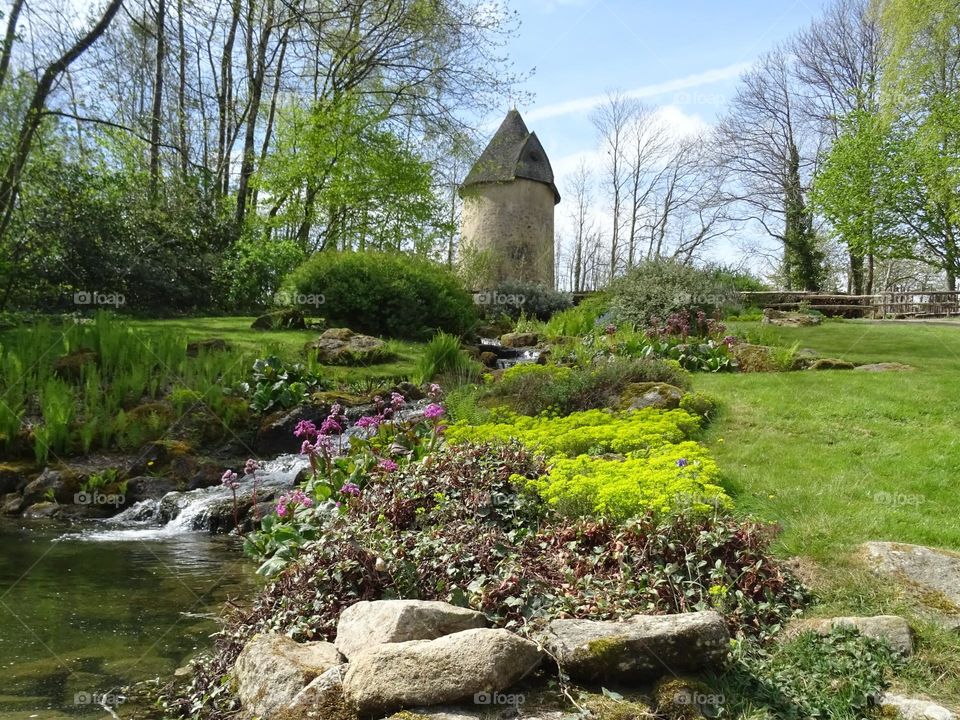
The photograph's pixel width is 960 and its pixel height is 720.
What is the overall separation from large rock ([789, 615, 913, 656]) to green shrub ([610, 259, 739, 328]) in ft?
34.5

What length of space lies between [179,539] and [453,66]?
1852 cm

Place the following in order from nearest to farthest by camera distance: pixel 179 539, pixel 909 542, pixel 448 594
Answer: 1. pixel 448 594
2. pixel 909 542
3. pixel 179 539

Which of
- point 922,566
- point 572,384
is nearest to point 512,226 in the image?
point 572,384

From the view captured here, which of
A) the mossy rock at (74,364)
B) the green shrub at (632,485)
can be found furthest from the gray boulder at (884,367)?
the mossy rock at (74,364)

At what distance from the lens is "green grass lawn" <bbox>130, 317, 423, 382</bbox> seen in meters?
11.9

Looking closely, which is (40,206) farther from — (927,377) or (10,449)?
(927,377)

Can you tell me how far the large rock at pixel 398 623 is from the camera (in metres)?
3.61

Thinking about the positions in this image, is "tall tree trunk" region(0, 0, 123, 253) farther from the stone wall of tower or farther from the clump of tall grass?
the stone wall of tower

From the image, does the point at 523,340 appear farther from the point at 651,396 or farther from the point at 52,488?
the point at 52,488

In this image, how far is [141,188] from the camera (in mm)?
19203

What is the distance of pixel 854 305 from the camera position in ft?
84.5

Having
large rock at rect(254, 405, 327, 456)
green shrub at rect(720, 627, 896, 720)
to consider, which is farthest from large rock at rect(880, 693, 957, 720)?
large rock at rect(254, 405, 327, 456)

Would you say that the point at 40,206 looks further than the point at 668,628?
Yes

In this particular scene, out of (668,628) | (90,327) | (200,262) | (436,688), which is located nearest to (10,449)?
(90,327)
